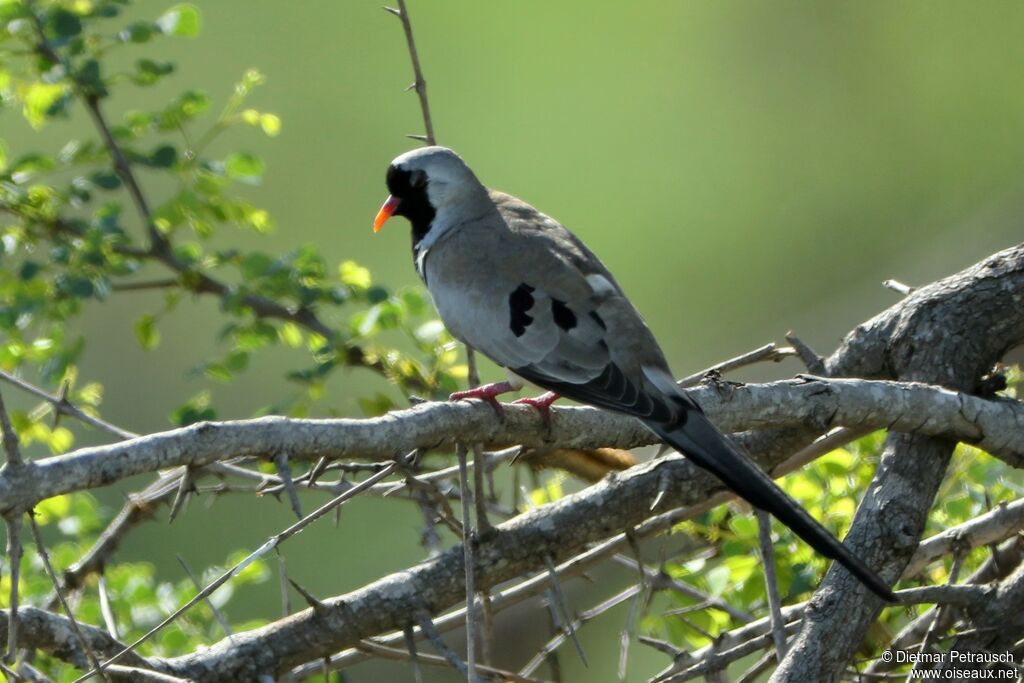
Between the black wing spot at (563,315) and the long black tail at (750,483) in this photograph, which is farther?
the black wing spot at (563,315)

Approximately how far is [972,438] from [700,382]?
661mm

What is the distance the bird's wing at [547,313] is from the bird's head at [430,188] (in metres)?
0.25

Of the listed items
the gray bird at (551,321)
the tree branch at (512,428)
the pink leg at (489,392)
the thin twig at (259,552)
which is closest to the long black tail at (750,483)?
the gray bird at (551,321)

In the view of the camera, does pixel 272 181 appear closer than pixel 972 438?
No

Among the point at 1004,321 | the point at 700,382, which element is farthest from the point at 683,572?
the point at 1004,321

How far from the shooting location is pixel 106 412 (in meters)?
8.70

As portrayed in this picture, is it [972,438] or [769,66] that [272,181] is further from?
[972,438]

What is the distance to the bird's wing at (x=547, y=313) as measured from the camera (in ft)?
10.1

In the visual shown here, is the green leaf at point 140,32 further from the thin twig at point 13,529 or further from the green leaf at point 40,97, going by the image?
the thin twig at point 13,529

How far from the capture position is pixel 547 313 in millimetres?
3301

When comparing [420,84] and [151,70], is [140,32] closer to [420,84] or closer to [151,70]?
[151,70]

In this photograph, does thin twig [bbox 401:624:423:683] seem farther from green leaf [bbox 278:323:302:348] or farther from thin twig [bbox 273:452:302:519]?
green leaf [bbox 278:323:302:348]

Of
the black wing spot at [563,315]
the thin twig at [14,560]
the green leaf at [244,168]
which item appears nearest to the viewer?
the thin twig at [14,560]

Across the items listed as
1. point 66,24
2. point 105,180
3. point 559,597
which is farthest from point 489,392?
point 66,24
